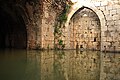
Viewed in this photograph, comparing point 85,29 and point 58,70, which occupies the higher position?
point 85,29

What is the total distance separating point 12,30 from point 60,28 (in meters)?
3.20

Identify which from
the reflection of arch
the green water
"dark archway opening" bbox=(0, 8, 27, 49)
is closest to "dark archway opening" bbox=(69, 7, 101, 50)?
the reflection of arch

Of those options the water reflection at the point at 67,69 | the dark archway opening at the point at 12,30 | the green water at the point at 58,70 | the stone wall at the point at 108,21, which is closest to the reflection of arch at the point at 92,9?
the stone wall at the point at 108,21

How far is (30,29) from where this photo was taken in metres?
12.0

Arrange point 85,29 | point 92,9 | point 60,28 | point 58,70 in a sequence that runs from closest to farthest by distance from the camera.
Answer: point 58,70, point 92,9, point 60,28, point 85,29

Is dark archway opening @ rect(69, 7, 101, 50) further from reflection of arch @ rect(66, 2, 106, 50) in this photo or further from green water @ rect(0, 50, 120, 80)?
green water @ rect(0, 50, 120, 80)

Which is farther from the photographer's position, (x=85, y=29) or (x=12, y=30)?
(x=12, y=30)

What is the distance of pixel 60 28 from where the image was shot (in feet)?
40.7

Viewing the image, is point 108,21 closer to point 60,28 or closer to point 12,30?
point 60,28

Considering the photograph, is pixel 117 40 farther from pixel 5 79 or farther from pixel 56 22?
pixel 5 79

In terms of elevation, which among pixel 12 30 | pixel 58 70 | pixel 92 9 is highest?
pixel 92 9

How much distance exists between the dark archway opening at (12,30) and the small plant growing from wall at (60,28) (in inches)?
70.9

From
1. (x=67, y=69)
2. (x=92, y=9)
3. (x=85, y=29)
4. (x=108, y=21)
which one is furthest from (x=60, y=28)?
(x=67, y=69)

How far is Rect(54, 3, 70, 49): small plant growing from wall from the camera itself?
12.3 metres
